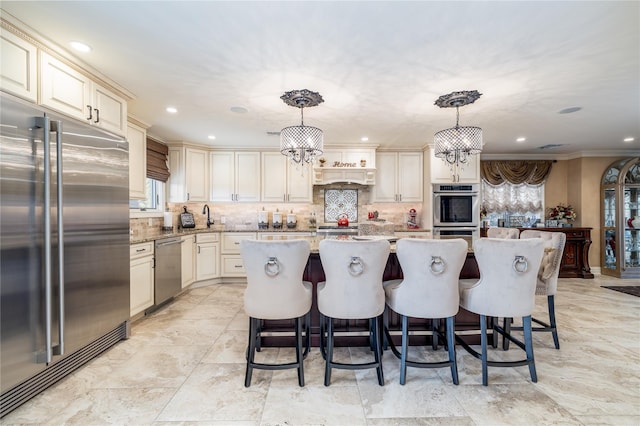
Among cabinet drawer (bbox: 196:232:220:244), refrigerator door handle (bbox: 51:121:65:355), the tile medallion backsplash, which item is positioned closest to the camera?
refrigerator door handle (bbox: 51:121:65:355)

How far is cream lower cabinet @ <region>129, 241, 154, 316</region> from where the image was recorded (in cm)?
304

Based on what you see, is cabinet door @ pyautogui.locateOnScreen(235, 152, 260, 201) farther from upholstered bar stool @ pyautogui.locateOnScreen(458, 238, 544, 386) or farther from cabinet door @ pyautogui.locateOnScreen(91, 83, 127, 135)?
upholstered bar stool @ pyautogui.locateOnScreen(458, 238, 544, 386)

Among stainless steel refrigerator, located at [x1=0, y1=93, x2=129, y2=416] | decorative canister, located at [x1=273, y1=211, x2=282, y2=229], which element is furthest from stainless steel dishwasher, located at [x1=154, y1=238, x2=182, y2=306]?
decorative canister, located at [x1=273, y1=211, x2=282, y2=229]

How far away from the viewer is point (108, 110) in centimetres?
267

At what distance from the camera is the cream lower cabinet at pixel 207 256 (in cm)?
468

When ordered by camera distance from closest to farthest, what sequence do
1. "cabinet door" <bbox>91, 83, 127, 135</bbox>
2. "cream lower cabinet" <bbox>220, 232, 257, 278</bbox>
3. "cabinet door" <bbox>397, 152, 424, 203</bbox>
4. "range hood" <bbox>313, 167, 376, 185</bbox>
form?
"cabinet door" <bbox>91, 83, 127, 135</bbox>, "cream lower cabinet" <bbox>220, 232, 257, 278</bbox>, "range hood" <bbox>313, 167, 376, 185</bbox>, "cabinet door" <bbox>397, 152, 424, 203</bbox>

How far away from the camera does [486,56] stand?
7.22 feet

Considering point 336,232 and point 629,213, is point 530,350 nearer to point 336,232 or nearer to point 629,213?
point 336,232

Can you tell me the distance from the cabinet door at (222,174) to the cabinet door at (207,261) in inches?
35.2

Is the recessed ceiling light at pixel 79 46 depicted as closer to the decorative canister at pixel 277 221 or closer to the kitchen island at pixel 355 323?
the kitchen island at pixel 355 323

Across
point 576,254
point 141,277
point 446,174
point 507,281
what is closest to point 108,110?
point 141,277

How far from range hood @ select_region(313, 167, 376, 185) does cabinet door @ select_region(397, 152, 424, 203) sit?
1.86ft

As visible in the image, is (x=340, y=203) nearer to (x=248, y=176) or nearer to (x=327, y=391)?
(x=248, y=176)

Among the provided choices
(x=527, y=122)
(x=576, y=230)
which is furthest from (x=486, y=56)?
(x=576, y=230)
